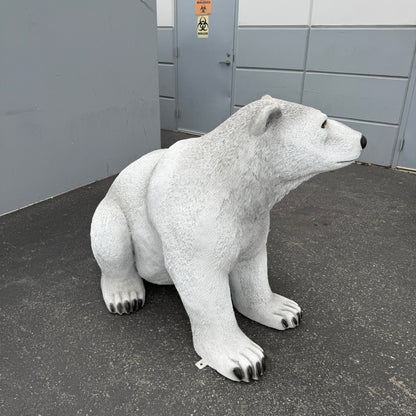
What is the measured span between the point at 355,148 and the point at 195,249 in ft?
1.84

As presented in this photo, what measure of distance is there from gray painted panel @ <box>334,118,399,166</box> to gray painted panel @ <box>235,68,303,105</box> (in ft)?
2.24

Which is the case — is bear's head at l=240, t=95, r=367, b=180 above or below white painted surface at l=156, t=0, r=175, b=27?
below

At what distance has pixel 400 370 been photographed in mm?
1329

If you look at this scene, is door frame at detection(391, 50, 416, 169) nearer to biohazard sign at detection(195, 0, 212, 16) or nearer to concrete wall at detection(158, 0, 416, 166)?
concrete wall at detection(158, 0, 416, 166)

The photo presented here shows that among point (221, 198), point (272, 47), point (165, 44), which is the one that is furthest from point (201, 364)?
point (165, 44)

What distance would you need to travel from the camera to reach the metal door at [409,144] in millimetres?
3486

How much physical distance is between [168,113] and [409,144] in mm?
2910

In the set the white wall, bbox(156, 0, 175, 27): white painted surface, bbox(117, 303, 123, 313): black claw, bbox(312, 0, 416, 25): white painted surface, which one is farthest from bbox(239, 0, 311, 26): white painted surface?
bbox(117, 303, 123, 313): black claw

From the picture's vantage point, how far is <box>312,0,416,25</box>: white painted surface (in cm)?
327

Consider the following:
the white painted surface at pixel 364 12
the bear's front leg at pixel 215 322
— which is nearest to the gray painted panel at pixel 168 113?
the white painted surface at pixel 364 12

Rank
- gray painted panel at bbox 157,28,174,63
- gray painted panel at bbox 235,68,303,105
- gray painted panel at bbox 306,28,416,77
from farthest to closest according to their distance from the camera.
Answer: gray painted panel at bbox 157,28,174,63 < gray painted panel at bbox 235,68,303,105 < gray painted panel at bbox 306,28,416,77

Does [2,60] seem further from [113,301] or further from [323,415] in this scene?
[323,415]

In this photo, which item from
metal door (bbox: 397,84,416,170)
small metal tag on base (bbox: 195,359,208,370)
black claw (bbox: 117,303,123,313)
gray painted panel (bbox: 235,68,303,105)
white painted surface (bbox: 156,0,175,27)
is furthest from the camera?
white painted surface (bbox: 156,0,175,27)

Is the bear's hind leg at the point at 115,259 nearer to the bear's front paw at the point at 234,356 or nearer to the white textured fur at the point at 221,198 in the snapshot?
the white textured fur at the point at 221,198
